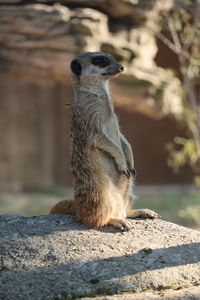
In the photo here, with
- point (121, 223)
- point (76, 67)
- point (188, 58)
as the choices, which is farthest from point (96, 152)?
point (188, 58)

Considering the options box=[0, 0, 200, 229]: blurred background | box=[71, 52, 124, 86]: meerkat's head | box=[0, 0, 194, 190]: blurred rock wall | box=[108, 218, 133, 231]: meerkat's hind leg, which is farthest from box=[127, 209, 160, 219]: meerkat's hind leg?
box=[0, 0, 194, 190]: blurred rock wall

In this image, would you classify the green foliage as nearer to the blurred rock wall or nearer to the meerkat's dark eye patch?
the blurred rock wall

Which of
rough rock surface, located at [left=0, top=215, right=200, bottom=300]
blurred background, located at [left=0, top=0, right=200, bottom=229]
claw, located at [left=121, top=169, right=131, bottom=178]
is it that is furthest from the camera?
blurred background, located at [left=0, top=0, right=200, bottom=229]

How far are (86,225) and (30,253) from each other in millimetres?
399

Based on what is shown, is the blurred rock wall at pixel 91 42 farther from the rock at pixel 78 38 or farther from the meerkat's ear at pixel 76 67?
the meerkat's ear at pixel 76 67

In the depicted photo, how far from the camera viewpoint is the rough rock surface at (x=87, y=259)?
317cm

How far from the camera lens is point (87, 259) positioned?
3354mm

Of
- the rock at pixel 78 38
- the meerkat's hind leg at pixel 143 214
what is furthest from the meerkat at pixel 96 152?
the rock at pixel 78 38

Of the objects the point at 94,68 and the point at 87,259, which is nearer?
the point at 87,259

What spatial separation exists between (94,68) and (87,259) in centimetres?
113

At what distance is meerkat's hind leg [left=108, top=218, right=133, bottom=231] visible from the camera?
3.69 m

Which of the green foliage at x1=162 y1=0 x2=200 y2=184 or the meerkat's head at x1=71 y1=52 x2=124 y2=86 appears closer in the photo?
the meerkat's head at x1=71 y1=52 x2=124 y2=86

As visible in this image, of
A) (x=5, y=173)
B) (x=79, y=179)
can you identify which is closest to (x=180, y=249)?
(x=79, y=179)

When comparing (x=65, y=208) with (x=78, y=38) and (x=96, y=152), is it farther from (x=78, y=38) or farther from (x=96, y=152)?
(x=78, y=38)
